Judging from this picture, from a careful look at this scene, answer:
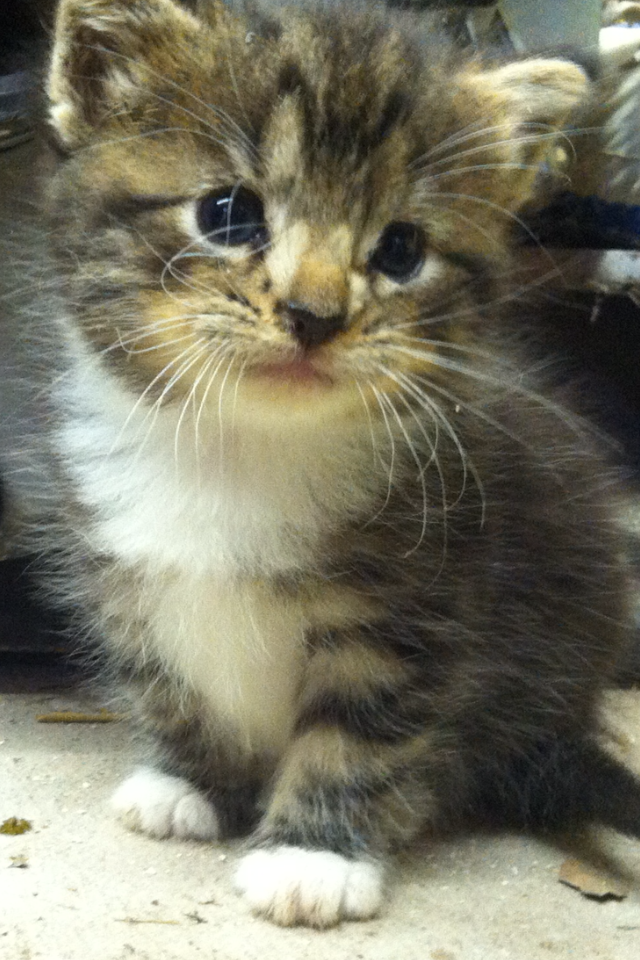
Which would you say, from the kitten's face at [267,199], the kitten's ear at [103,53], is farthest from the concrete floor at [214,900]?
the kitten's ear at [103,53]

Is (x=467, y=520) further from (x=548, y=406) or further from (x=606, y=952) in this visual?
(x=606, y=952)

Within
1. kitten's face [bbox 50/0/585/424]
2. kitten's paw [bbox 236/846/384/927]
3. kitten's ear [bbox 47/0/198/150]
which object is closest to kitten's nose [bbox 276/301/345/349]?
kitten's face [bbox 50/0/585/424]

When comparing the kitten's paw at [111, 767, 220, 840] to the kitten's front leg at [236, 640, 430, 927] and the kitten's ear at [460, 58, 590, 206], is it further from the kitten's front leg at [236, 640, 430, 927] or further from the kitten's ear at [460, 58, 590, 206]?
the kitten's ear at [460, 58, 590, 206]

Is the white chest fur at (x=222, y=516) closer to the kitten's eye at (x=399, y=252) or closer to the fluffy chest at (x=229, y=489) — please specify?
the fluffy chest at (x=229, y=489)

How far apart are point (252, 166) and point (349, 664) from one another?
65 centimetres

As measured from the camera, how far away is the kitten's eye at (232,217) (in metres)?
1.33

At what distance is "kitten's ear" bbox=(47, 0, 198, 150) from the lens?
54.9 inches

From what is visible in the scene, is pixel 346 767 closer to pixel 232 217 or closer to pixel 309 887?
pixel 309 887

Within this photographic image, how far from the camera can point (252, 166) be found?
1.34 metres

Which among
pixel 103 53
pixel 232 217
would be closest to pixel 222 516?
pixel 232 217

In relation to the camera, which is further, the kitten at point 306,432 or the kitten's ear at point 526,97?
the kitten's ear at point 526,97

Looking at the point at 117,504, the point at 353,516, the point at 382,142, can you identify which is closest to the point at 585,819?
the point at 353,516

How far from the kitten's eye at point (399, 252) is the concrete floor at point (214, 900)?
0.81 m

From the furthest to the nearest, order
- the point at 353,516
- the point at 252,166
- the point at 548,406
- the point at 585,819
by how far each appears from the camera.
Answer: the point at 548,406 → the point at 585,819 → the point at 353,516 → the point at 252,166
